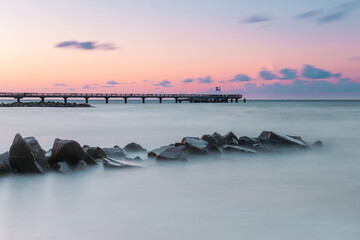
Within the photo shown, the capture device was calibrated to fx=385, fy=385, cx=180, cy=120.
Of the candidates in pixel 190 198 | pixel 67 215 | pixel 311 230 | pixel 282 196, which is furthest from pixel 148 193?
pixel 311 230

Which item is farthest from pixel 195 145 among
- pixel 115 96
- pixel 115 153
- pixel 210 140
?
pixel 115 96

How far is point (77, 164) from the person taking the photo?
8.71 meters

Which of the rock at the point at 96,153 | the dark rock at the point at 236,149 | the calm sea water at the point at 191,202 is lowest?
the calm sea water at the point at 191,202

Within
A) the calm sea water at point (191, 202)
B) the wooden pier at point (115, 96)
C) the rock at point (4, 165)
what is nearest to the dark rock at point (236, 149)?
the calm sea water at point (191, 202)

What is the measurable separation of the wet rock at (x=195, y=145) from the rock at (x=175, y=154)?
69 cm

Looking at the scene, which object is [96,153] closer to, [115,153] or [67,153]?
[115,153]

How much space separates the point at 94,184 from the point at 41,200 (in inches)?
49.2

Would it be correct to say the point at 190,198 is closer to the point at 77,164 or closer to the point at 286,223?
the point at 286,223

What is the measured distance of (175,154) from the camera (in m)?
9.78

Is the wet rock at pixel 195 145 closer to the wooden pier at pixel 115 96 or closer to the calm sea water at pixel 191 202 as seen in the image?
the calm sea water at pixel 191 202

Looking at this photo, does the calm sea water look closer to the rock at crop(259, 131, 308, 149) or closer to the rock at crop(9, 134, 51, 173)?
the rock at crop(9, 134, 51, 173)

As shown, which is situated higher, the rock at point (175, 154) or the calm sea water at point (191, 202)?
the rock at point (175, 154)

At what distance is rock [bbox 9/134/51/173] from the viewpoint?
25.8 feet

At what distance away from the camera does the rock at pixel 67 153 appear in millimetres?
8539
